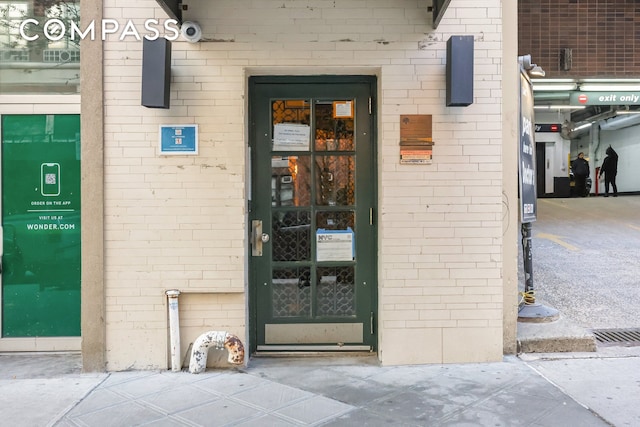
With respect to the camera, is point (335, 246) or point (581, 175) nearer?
point (335, 246)

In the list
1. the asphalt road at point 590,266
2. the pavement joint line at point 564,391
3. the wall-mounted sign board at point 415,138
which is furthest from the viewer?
the asphalt road at point 590,266

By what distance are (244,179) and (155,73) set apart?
1.18m

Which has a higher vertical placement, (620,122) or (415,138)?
(620,122)

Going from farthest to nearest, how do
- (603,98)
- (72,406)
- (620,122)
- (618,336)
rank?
(620,122)
(603,98)
(618,336)
(72,406)

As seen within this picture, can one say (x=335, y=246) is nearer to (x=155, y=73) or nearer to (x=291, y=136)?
(x=291, y=136)

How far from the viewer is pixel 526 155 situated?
5082 millimetres

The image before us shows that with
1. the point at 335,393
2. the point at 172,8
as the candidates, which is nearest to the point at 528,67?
the point at 172,8

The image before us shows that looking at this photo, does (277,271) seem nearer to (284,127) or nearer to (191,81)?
(284,127)

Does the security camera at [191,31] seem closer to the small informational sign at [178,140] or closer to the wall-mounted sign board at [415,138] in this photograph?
the small informational sign at [178,140]

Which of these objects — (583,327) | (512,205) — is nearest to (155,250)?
(512,205)

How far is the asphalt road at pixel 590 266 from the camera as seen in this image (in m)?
5.94

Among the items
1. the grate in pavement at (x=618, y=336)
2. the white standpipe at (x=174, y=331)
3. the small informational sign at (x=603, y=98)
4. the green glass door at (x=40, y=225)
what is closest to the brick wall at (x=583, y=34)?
the small informational sign at (x=603, y=98)

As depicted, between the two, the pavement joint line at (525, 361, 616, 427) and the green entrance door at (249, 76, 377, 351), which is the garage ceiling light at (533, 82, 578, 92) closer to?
the green entrance door at (249, 76, 377, 351)

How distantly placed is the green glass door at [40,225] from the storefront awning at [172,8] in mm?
1498
